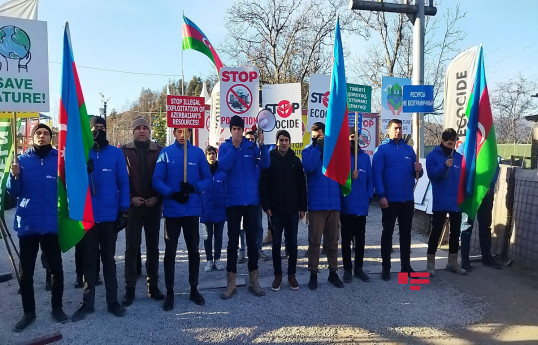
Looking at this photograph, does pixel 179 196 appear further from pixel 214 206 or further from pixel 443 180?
pixel 443 180

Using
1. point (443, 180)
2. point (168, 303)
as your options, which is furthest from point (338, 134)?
point (168, 303)

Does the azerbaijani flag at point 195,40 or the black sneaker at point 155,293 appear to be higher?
the azerbaijani flag at point 195,40

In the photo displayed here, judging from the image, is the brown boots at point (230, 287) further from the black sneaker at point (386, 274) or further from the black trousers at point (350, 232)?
the black sneaker at point (386, 274)

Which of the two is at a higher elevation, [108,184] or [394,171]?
[394,171]

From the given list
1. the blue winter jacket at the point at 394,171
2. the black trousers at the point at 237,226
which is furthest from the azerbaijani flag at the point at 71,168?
the blue winter jacket at the point at 394,171

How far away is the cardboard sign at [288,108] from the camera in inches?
304

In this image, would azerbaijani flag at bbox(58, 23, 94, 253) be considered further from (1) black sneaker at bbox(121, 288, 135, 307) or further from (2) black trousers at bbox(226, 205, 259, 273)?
(2) black trousers at bbox(226, 205, 259, 273)

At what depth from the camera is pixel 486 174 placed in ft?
19.1

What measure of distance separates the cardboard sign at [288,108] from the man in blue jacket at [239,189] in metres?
2.51

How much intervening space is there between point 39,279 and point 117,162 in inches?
111

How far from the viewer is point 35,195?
171 inches

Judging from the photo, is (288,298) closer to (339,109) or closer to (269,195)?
(269,195)

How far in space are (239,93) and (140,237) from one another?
290 centimetres

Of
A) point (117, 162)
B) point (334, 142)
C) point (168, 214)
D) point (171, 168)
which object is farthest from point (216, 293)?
point (334, 142)
